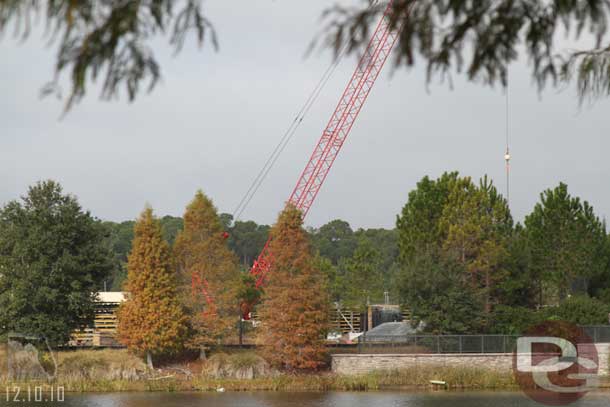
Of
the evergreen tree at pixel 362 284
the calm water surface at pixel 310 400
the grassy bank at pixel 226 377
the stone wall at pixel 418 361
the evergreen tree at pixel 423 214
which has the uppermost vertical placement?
the evergreen tree at pixel 423 214

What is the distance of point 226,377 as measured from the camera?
4381cm

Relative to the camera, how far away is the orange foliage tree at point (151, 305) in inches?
1732

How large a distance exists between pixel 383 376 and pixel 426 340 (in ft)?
10.2

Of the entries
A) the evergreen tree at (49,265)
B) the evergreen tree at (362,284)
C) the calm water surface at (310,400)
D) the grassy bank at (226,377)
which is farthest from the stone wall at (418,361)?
the evergreen tree at (362,284)

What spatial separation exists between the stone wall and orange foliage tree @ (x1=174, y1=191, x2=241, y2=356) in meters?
5.48

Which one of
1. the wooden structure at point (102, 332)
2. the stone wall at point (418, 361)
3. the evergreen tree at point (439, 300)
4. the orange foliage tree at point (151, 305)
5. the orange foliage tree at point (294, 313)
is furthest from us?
the wooden structure at point (102, 332)

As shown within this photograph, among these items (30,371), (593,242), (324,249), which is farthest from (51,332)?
(324,249)

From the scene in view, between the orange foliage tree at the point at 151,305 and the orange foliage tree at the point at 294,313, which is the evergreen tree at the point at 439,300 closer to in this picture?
the orange foliage tree at the point at 294,313

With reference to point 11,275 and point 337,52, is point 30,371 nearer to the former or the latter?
point 11,275

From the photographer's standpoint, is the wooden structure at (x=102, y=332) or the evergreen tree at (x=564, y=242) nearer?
the wooden structure at (x=102, y=332)

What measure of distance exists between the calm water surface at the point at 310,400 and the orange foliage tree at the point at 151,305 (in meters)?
3.56

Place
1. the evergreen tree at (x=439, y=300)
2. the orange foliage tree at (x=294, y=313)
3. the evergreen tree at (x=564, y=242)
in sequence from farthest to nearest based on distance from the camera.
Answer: the evergreen tree at (x=564, y=242), the evergreen tree at (x=439, y=300), the orange foliage tree at (x=294, y=313)

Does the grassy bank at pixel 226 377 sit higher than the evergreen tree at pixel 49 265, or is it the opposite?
the evergreen tree at pixel 49 265

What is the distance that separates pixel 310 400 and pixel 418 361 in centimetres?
880
